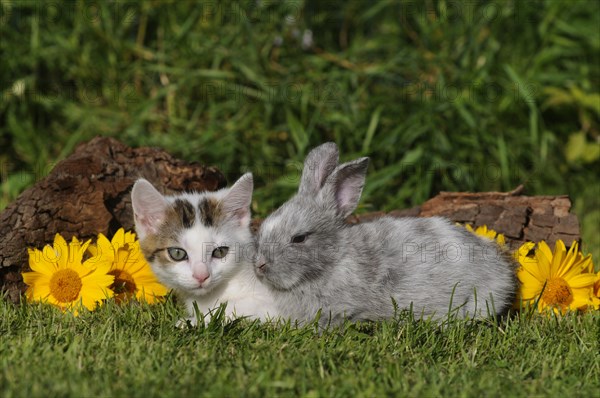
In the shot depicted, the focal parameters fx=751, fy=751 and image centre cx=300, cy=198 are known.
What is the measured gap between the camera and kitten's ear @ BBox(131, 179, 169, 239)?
3670 millimetres

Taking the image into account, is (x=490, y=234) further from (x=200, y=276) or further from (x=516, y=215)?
(x=200, y=276)

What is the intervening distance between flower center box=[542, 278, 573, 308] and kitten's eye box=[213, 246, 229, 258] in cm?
172

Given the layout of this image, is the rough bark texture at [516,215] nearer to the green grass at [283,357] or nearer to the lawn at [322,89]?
the lawn at [322,89]

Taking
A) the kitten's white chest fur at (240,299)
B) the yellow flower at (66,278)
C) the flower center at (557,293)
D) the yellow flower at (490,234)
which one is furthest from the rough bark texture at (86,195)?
the flower center at (557,293)

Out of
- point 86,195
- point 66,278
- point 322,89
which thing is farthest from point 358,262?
point 322,89

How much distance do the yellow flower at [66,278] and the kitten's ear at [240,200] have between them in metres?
0.70

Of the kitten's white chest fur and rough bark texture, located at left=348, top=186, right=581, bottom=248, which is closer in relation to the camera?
the kitten's white chest fur

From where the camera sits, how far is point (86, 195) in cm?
431

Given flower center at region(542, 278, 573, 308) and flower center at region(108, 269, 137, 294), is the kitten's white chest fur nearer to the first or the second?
flower center at region(108, 269, 137, 294)

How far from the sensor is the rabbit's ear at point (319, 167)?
3762 mm

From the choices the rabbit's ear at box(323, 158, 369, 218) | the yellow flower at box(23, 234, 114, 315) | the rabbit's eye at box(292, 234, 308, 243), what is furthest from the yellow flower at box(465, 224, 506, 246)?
the yellow flower at box(23, 234, 114, 315)

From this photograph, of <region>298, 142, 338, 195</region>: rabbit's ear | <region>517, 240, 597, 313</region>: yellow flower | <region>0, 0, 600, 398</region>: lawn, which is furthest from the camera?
<region>0, 0, 600, 398</region>: lawn

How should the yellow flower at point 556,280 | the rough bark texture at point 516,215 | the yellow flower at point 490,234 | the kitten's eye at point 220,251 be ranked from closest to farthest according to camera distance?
the kitten's eye at point 220,251 → the yellow flower at point 556,280 → the yellow flower at point 490,234 → the rough bark texture at point 516,215

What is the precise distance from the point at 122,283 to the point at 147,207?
1.76ft
